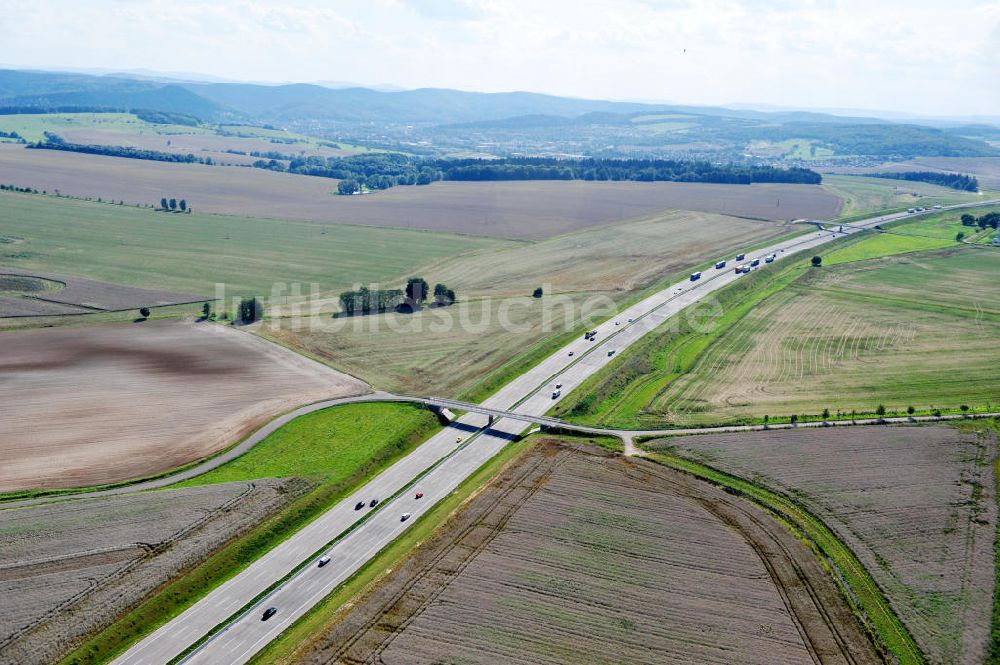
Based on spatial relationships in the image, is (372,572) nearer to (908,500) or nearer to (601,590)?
(601,590)

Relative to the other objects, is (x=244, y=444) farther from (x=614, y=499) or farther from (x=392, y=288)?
(x=392, y=288)

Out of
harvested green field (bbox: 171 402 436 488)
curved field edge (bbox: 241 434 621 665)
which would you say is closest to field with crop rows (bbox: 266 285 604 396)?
harvested green field (bbox: 171 402 436 488)

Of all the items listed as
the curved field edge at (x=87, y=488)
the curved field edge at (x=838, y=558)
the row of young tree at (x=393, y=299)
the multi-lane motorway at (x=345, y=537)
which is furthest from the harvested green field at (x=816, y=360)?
the curved field edge at (x=87, y=488)

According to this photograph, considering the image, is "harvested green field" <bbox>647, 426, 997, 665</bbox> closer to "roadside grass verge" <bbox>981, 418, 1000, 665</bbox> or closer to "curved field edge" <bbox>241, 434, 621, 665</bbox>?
"roadside grass verge" <bbox>981, 418, 1000, 665</bbox>

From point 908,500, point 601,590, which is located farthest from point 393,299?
point 908,500

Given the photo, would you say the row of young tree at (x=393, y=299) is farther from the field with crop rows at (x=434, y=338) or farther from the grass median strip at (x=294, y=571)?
the grass median strip at (x=294, y=571)
